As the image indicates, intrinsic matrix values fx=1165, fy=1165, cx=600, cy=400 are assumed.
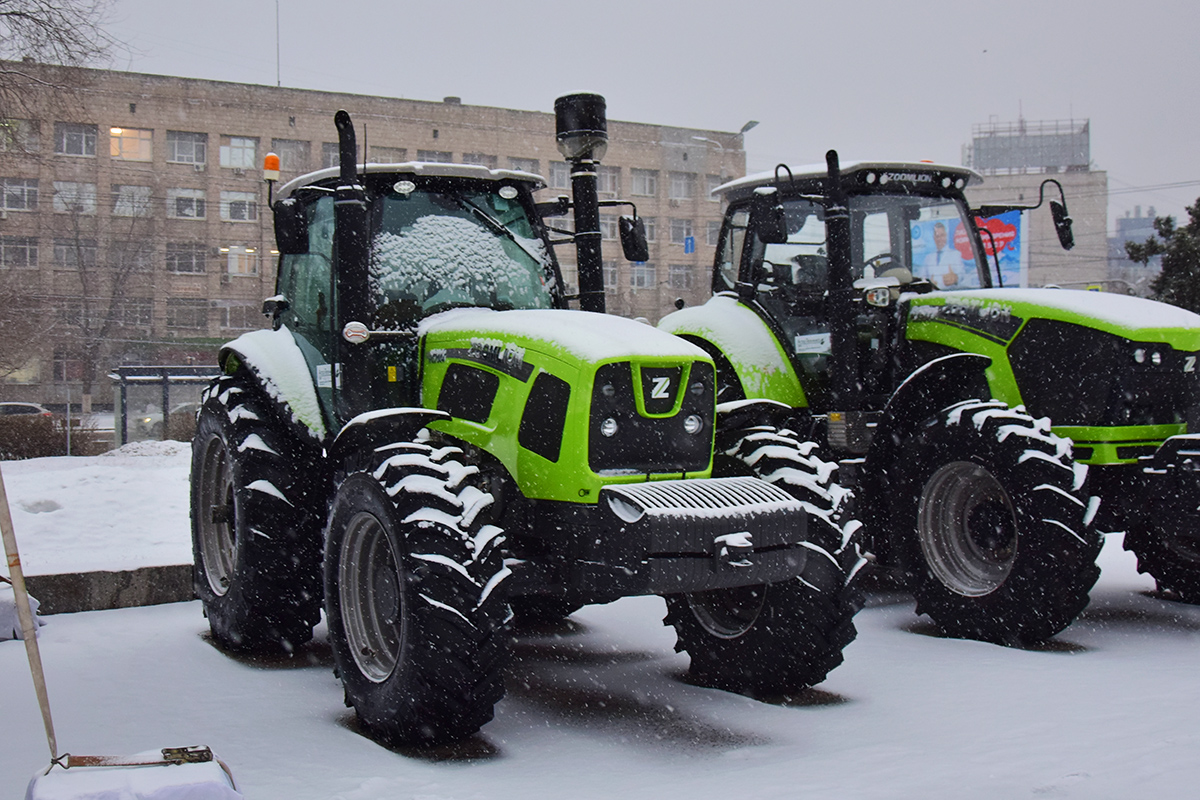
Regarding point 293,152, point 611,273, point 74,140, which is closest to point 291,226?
point 293,152

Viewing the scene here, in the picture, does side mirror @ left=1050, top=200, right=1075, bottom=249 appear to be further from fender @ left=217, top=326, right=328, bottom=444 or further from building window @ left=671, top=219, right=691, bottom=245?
building window @ left=671, top=219, right=691, bottom=245

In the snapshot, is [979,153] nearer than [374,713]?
No

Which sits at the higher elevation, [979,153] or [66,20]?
[979,153]

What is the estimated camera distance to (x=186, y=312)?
41.4 m

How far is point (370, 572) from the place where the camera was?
534cm

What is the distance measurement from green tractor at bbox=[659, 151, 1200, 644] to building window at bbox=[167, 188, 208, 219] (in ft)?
123

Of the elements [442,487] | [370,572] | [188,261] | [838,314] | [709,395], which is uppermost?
[188,261]

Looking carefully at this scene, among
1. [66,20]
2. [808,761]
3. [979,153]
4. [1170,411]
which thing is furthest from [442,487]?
[979,153]

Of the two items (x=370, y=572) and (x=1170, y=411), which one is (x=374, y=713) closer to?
(x=370, y=572)

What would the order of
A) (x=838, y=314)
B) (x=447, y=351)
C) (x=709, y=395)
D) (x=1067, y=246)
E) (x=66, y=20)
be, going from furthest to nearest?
1. (x=66, y=20)
2. (x=1067, y=246)
3. (x=838, y=314)
4. (x=447, y=351)
5. (x=709, y=395)

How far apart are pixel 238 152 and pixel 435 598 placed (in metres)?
41.3

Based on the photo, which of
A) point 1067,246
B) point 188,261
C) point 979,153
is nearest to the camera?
point 1067,246

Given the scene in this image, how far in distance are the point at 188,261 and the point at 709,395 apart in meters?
40.1

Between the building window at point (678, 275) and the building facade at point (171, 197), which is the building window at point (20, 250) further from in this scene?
the building window at point (678, 275)
